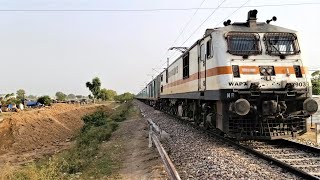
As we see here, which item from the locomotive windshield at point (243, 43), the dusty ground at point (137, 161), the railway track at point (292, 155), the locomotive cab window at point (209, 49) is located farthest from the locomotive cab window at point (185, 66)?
the railway track at point (292, 155)

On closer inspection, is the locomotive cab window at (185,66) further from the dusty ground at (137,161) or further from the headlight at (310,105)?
the headlight at (310,105)

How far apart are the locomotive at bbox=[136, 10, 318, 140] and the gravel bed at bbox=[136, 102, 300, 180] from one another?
3.07 ft

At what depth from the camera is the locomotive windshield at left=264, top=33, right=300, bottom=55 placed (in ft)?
39.2

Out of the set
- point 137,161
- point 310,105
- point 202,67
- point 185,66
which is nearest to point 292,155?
point 310,105

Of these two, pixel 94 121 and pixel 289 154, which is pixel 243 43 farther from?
pixel 94 121

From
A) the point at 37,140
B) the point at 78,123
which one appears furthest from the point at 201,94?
the point at 78,123

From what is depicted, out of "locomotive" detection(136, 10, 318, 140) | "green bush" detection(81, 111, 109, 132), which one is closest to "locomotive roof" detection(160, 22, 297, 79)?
"locomotive" detection(136, 10, 318, 140)

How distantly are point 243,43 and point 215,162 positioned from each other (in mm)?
4416

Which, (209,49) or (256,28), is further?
(209,49)

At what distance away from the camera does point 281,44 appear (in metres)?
12.1

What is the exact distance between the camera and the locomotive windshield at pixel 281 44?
39.2 feet

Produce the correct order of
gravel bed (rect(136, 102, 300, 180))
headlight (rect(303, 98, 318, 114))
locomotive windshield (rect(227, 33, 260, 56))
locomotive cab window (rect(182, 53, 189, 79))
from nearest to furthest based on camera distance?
1. gravel bed (rect(136, 102, 300, 180))
2. headlight (rect(303, 98, 318, 114))
3. locomotive windshield (rect(227, 33, 260, 56))
4. locomotive cab window (rect(182, 53, 189, 79))

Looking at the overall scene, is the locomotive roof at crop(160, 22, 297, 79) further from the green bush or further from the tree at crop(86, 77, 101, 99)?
the tree at crop(86, 77, 101, 99)

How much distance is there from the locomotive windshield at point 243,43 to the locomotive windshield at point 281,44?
0.36 metres
